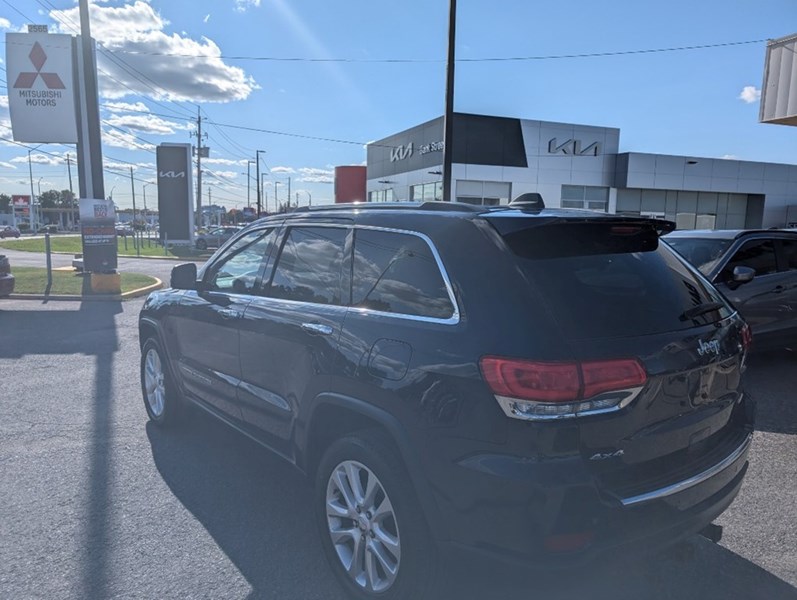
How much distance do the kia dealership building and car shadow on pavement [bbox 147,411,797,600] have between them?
2468 cm

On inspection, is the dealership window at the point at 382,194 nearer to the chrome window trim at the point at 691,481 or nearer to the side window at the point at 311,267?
the side window at the point at 311,267

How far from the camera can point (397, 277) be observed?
2.70m

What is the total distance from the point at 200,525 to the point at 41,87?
47.3 ft

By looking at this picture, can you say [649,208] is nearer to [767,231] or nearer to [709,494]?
[767,231]

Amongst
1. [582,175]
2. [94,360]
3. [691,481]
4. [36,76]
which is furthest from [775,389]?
[582,175]

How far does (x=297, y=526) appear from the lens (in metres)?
3.35

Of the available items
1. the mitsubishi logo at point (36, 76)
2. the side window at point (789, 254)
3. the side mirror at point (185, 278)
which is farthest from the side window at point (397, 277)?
the mitsubishi logo at point (36, 76)

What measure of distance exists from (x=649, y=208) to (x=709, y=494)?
110ft

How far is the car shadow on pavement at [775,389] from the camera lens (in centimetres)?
505

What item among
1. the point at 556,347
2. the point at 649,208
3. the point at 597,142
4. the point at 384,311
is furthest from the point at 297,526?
the point at 649,208

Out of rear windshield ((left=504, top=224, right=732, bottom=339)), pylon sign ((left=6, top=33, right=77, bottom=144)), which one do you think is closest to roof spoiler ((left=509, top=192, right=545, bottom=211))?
rear windshield ((left=504, top=224, right=732, bottom=339))

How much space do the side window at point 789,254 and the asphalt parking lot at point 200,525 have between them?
200cm

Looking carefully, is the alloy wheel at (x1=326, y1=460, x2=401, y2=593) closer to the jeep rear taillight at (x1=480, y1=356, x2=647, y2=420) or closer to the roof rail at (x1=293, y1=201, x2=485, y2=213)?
the jeep rear taillight at (x1=480, y1=356, x2=647, y2=420)

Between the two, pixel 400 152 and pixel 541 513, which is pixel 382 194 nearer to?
pixel 400 152
